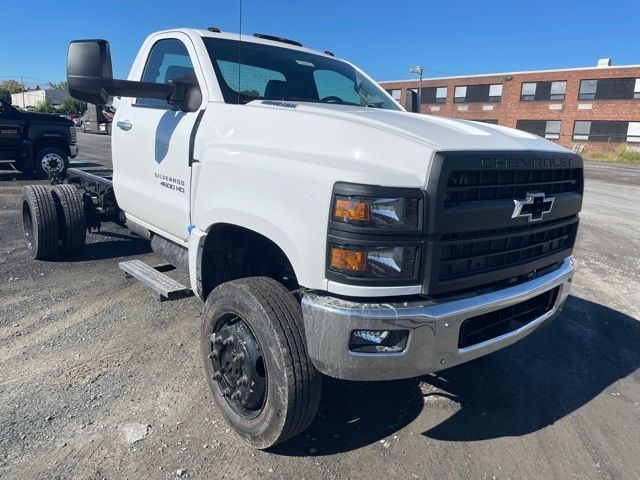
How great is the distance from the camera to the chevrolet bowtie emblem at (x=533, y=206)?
2.44 metres

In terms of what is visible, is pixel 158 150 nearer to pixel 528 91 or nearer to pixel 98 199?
pixel 98 199

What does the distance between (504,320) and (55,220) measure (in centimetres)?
470

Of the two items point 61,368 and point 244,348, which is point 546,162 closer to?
point 244,348

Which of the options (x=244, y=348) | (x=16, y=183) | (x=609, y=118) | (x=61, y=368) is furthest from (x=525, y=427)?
(x=609, y=118)

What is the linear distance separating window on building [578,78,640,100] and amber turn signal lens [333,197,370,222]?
44.9 meters

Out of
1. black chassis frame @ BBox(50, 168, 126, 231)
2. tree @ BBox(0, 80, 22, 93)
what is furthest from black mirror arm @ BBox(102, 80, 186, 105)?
tree @ BBox(0, 80, 22, 93)

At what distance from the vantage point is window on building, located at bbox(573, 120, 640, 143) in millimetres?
38812

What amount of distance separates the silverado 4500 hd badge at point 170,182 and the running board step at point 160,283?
0.68 m

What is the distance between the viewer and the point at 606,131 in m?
40.1

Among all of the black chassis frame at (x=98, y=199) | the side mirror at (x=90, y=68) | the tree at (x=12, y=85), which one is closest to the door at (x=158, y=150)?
A: the side mirror at (x=90, y=68)

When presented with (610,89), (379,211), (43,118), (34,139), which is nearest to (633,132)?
(610,89)

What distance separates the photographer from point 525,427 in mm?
2980

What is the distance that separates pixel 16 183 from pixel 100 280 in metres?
8.75

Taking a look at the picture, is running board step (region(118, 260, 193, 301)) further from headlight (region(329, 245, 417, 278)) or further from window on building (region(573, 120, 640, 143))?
window on building (region(573, 120, 640, 143))
